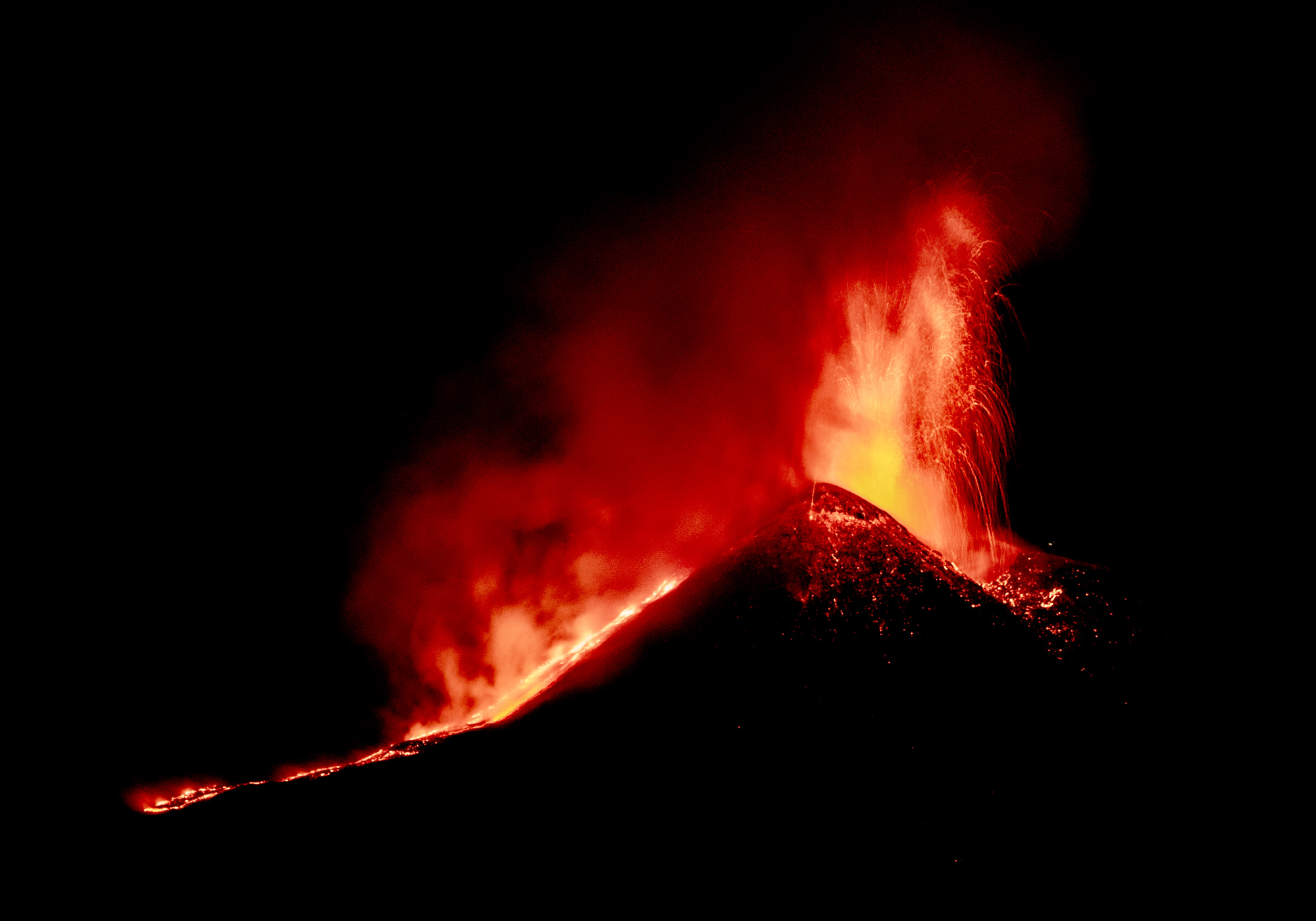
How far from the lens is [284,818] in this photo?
168 inches

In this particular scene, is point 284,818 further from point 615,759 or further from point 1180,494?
point 1180,494

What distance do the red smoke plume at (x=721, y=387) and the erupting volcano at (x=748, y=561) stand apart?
0.12 ft

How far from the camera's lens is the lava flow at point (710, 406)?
26.4 feet

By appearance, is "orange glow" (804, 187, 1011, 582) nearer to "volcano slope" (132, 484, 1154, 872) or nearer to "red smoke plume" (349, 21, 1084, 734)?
"red smoke plume" (349, 21, 1084, 734)

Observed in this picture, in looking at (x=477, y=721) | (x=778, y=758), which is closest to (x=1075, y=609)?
(x=778, y=758)

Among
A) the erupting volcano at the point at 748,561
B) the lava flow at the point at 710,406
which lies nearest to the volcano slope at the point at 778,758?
the erupting volcano at the point at 748,561

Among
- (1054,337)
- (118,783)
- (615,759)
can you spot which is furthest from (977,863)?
(1054,337)

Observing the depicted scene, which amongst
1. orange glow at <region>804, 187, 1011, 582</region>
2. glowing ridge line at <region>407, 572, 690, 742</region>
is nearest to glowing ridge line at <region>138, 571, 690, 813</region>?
glowing ridge line at <region>407, 572, 690, 742</region>

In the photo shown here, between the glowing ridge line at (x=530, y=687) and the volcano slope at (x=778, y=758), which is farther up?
the glowing ridge line at (x=530, y=687)

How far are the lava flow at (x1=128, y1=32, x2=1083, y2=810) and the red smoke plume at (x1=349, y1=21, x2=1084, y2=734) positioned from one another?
0.09ft

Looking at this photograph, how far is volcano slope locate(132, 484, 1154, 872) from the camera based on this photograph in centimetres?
412

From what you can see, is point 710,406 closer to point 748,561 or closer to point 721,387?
point 721,387

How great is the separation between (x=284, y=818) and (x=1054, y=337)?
14.5 m

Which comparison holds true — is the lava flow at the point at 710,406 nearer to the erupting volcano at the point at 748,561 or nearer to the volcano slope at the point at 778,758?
the erupting volcano at the point at 748,561
